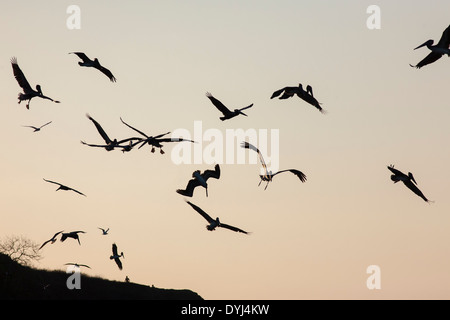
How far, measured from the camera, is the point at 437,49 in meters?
36.7

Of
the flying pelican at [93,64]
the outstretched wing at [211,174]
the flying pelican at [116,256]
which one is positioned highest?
the flying pelican at [93,64]

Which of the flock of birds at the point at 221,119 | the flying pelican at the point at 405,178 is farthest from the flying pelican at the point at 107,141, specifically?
the flying pelican at the point at 405,178

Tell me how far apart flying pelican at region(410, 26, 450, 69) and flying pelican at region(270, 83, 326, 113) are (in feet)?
15.4

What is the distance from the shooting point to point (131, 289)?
6944cm

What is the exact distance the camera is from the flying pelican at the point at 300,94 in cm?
3809

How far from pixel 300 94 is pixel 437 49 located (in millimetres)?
6119

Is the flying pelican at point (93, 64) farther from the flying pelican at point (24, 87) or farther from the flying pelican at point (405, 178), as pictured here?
the flying pelican at point (405, 178)

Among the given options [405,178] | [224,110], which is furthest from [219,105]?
[405,178]

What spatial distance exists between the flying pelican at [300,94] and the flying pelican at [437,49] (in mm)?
4683
